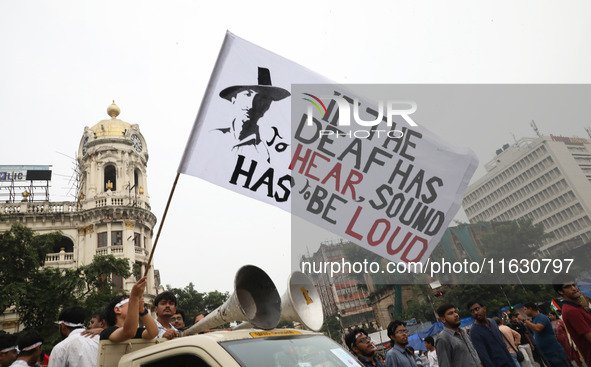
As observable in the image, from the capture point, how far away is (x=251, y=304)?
4109mm

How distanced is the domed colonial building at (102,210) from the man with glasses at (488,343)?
3283 centimetres

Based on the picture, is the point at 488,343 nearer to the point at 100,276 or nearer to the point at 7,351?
the point at 7,351

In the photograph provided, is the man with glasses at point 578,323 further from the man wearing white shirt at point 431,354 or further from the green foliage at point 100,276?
the green foliage at point 100,276

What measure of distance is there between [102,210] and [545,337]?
116 ft

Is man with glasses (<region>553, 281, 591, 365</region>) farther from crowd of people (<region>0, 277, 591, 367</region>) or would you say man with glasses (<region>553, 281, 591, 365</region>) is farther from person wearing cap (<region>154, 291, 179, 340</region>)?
person wearing cap (<region>154, 291, 179, 340</region>)

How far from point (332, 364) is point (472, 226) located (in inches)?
2872

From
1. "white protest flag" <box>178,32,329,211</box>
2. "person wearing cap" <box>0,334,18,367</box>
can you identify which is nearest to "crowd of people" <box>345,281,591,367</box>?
"white protest flag" <box>178,32,329,211</box>

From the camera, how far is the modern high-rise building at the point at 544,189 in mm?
86688

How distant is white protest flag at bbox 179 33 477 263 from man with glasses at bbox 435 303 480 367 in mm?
860

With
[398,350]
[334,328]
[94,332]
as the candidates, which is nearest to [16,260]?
[94,332]

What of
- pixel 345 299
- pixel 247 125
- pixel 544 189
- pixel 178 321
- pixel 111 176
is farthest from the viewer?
pixel 544 189

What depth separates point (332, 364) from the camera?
334 cm

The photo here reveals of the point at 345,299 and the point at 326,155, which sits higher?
the point at 345,299

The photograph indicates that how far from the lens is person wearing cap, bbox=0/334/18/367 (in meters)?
4.81
